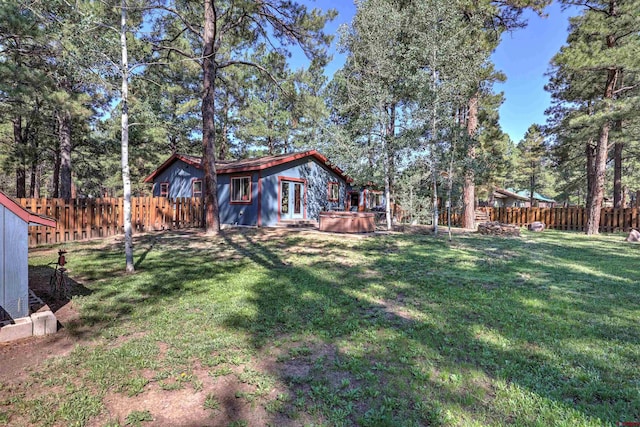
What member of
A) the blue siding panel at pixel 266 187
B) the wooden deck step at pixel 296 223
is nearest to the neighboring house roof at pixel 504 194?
the blue siding panel at pixel 266 187

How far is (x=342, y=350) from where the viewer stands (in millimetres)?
2918

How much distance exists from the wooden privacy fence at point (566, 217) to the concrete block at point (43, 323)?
767 inches

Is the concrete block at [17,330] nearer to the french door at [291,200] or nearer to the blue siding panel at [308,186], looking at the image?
the blue siding panel at [308,186]

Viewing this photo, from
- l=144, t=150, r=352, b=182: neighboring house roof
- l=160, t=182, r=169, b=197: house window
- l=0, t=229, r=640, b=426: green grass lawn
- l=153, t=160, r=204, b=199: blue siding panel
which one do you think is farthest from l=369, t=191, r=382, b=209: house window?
l=0, t=229, r=640, b=426: green grass lawn

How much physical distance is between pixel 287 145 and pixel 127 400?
26.2 metres

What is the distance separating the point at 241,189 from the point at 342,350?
42.2ft

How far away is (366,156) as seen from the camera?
1478cm

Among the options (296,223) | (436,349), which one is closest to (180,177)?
(296,223)

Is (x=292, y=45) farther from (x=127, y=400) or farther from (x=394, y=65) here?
(x=127, y=400)

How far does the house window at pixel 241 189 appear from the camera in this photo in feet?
47.5

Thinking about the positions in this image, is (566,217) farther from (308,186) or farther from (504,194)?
(504,194)

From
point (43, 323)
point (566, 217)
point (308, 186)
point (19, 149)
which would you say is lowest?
point (43, 323)

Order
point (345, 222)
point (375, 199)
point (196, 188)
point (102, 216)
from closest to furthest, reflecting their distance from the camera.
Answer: point (102, 216) < point (345, 222) < point (196, 188) < point (375, 199)

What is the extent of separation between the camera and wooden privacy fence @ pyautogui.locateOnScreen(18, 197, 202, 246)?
8.60 meters
